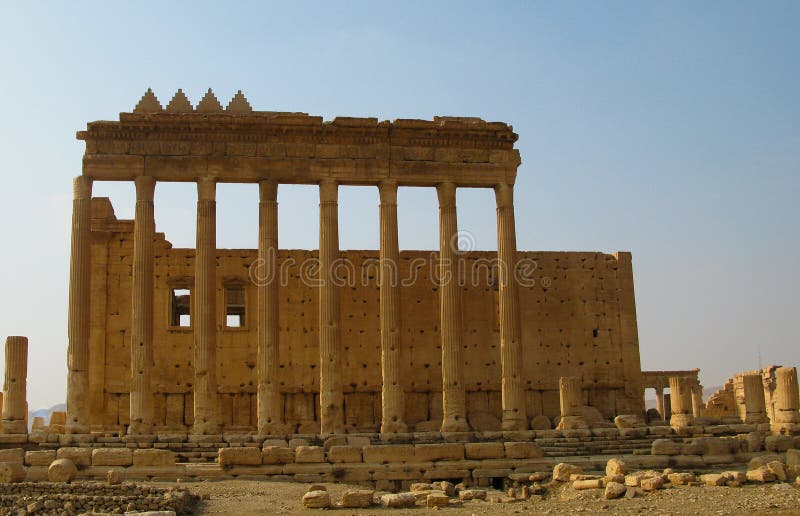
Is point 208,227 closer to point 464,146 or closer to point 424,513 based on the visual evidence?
point 464,146

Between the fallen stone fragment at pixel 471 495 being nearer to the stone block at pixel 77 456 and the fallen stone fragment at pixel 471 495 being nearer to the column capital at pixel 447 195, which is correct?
the stone block at pixel 77 456

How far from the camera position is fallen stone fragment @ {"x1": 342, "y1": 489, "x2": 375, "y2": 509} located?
793 inches

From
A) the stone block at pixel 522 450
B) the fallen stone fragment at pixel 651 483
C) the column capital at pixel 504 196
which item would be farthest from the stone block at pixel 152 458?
the column capital at pixel 504 196

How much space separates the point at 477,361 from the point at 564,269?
4.74m

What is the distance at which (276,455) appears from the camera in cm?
2559

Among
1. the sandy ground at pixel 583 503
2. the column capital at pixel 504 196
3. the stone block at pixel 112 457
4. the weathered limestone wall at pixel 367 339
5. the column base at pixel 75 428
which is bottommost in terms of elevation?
the sandy ground at pixel 583 503

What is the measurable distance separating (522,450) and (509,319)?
6.00 meters

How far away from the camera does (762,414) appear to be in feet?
104

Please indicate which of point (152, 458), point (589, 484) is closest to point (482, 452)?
point (589, 484)

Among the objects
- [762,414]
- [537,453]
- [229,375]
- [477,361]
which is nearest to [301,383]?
[229,375]

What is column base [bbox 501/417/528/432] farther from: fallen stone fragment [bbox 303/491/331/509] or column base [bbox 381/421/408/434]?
fallen stone fragment [bbox 303/491/331/509]

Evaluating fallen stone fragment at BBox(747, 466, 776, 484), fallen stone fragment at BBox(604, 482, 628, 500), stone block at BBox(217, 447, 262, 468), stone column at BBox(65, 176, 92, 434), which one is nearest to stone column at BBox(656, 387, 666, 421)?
fallen stone fragment at BBox(747, 466, 776, 484)

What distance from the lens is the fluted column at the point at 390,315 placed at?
101ft

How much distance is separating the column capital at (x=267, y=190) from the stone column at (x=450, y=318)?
4858 millimetres
